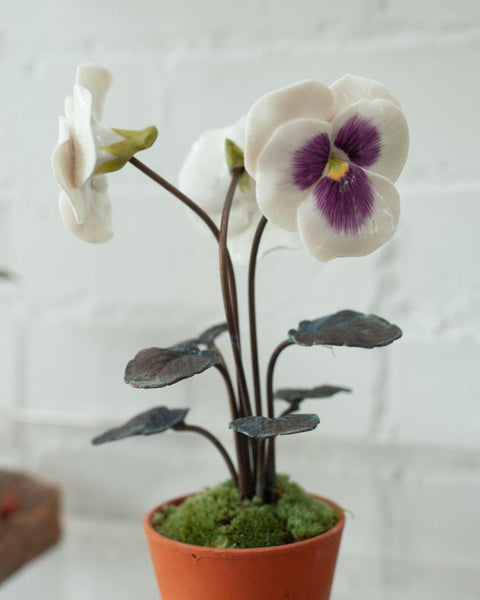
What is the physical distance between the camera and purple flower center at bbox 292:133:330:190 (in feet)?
1.81

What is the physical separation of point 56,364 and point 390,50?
0.74 m

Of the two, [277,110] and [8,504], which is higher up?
[277,110]

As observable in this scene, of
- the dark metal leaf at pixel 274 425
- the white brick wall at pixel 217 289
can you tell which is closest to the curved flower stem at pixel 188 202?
the dark metal leaf at pixel 274 425

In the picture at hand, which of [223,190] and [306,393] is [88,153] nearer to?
[223,190]

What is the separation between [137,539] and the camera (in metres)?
1.11

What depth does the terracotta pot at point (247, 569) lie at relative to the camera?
0.59m

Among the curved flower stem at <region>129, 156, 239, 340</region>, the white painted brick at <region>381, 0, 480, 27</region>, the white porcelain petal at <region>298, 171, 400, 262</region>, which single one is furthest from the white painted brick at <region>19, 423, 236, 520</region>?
the white painted brick at <region>381, 0, 480, 27</region>

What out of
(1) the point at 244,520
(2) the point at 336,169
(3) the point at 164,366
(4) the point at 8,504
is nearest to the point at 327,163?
(2) the point at 336,169

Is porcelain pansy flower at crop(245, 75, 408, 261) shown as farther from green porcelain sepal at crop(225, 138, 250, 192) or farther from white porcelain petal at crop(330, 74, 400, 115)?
green porcelain sepal at crop(225, 138, 250, 192)

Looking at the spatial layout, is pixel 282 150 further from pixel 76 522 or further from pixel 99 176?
pixel 76 522

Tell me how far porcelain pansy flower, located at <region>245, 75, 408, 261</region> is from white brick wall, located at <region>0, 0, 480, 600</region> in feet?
1.37

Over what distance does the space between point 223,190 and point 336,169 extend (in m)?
0.17

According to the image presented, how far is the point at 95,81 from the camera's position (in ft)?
2.07

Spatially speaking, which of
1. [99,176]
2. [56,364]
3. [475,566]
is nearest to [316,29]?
[99,176]
